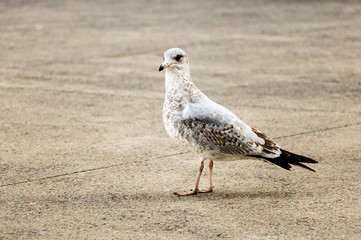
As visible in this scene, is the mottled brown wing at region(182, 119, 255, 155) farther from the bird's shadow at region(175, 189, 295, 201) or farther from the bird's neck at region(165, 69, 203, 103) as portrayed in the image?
the bird's shadow at region(175, 189, 295, 201)

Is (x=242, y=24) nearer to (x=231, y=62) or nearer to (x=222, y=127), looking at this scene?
(x=231, y=62)

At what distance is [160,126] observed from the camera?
27.7ft

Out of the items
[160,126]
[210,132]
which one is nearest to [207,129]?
[210,132]

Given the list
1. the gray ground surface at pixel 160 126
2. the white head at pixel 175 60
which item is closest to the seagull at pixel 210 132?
the white head at pixel 175 60

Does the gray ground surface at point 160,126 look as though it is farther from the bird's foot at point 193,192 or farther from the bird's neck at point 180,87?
the bird's neck at point 180,87

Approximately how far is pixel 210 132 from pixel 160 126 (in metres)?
2.58

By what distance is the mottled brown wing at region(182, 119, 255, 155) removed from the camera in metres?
5.91

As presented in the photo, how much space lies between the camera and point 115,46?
13664 millimetres

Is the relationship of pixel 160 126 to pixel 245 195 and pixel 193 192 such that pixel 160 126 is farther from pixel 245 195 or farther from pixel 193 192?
pixel 245 195

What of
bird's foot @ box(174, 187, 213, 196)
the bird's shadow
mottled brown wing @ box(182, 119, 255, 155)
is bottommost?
the bird's shadow

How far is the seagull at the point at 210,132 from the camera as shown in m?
5.91

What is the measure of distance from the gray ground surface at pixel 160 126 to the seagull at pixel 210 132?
1.22 ft

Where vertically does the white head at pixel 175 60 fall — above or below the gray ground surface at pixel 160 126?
above

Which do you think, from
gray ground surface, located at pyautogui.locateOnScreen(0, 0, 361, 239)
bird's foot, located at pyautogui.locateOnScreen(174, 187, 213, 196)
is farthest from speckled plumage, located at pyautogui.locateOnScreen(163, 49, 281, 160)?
gray ground surface, located at pyautogui.locateOnScreen(0, 0, 361, 239)
